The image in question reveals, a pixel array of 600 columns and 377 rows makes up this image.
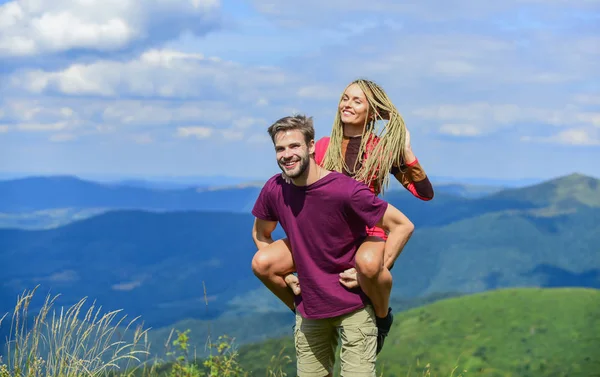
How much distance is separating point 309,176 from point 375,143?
641 mm

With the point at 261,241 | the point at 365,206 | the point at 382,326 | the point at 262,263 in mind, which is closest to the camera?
the point at 365,206

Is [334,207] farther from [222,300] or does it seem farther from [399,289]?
[222,300]

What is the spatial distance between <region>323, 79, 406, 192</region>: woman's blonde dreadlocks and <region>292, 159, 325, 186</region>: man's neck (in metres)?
0.38

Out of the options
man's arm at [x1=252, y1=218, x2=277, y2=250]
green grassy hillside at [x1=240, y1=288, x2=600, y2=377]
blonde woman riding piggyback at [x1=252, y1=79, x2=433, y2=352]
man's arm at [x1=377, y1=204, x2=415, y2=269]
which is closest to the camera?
man's arm at [x1=377, y1=204, x2=415, y2=269]

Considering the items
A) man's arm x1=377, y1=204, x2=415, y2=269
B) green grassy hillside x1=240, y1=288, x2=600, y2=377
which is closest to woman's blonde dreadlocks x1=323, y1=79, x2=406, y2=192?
man's arm x1=377, y1=204, x2=415, y2=269

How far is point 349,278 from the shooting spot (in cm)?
438

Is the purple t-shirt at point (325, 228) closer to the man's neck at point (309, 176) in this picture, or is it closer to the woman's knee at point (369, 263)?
the man's neck at point (309, 176)

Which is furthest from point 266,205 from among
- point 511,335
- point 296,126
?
point 511,335

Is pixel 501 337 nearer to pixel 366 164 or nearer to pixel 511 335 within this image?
pixel 511 335

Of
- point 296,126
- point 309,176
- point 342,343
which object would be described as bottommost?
point 342,343

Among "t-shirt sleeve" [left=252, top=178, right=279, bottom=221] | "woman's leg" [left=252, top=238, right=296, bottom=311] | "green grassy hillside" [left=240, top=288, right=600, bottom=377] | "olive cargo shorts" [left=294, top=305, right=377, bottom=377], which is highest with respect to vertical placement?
"t-shirt sleeve" [left=252, top=178, right=279, bottom=221]

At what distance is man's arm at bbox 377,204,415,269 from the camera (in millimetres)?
4336

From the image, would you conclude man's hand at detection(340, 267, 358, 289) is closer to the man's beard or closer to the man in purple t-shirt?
the man in purple t-shirt

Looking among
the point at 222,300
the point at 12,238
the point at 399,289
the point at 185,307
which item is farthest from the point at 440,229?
the point at 12,238
